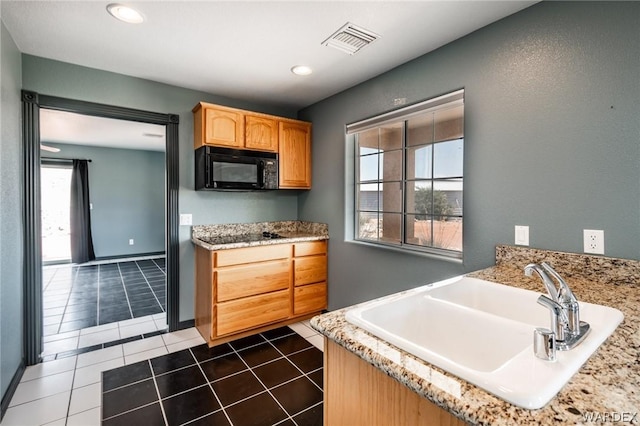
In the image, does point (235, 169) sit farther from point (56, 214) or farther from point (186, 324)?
point (56, 214)

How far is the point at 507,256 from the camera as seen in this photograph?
6.09ft

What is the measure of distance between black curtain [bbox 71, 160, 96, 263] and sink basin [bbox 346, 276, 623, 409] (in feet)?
22.5

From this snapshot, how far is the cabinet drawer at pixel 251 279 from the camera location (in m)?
2.69

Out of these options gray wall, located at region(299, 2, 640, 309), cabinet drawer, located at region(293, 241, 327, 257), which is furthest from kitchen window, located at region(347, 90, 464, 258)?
cabinet drawer, located at region(293, 241, 327, 257)

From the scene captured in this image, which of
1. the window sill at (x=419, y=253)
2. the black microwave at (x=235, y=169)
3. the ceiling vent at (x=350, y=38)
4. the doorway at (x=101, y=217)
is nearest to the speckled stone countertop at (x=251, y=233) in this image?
the black microwave at (x=235, y=169)

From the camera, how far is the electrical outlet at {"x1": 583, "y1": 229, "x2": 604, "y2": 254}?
4.98 ft

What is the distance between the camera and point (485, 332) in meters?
1.15

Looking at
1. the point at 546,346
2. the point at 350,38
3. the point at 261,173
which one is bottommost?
the point at 546,346

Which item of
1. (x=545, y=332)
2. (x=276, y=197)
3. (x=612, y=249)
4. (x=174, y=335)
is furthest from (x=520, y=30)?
(x=174, y=335)

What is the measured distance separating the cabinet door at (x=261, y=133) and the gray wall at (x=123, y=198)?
4.75 meters

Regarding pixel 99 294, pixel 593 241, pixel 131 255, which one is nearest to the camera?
pixel 593 241

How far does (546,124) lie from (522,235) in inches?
24.9

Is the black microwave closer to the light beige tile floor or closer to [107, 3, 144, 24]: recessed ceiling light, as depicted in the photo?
[107, 3, 144, 24]: recessed ceiling light

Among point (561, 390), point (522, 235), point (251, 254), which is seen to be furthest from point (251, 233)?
point (561, 390)
